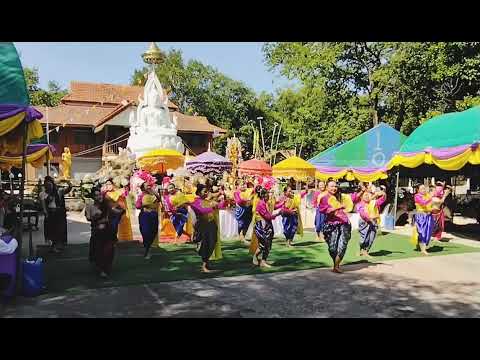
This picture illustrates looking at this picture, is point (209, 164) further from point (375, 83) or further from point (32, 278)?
point (32, 278)

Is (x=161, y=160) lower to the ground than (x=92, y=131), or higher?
lower

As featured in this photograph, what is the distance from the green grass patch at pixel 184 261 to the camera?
23.1 ft

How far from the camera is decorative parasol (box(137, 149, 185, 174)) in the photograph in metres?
14.5

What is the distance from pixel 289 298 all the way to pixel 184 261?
297 centimetres

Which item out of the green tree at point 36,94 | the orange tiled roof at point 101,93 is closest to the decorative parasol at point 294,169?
the orange tiled roof at point 101,93

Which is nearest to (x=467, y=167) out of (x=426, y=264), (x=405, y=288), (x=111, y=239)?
(x=426, y=264)

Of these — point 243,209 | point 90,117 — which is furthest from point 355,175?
point 90,117

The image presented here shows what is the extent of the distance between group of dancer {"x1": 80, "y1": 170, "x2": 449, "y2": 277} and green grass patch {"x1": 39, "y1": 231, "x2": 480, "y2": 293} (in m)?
0.26

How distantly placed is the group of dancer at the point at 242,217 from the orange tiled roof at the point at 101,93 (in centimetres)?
2414

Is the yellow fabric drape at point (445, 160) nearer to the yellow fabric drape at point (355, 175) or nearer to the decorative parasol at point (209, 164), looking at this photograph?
the yellow fabric drape at point (355, 175)

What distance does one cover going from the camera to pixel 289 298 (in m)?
6.12

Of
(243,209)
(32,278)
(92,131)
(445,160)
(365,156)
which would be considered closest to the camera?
(32,278)

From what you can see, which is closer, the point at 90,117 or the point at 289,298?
the point at 289,298

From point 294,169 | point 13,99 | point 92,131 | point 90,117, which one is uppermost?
point 90,117
